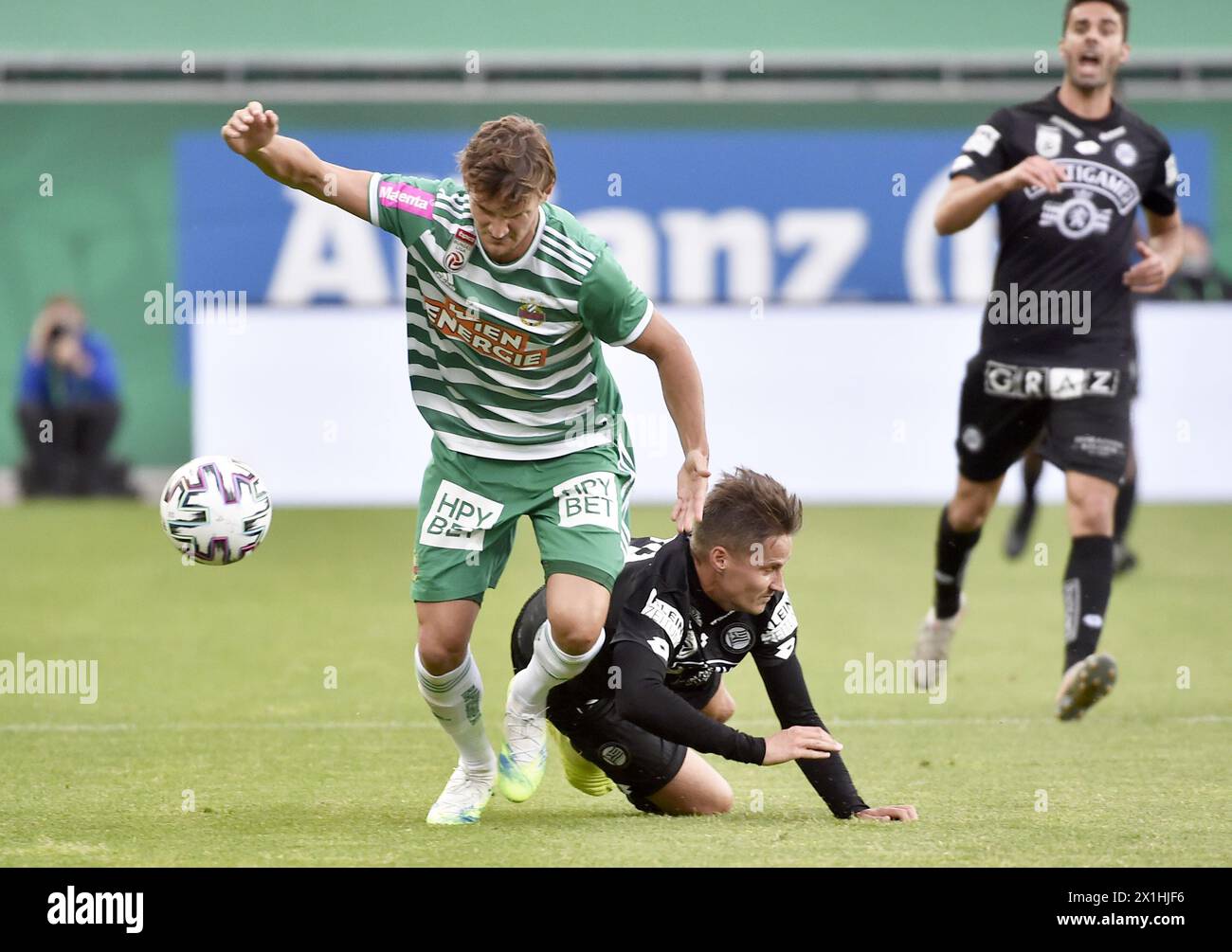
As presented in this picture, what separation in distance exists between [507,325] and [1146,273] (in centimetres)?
300

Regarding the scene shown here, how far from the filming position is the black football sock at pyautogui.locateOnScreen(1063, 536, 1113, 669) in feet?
22.8

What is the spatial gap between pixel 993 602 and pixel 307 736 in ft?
16.7

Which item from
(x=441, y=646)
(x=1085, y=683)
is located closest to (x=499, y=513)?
(x=441, y=646)

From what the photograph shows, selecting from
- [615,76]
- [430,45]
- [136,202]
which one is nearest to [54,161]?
[136,202]

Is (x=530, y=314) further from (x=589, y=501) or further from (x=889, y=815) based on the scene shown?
(x=889, y=815)

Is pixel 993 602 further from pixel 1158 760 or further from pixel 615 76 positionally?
pixel 615 76

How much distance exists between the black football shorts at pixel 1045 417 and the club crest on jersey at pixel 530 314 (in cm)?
263

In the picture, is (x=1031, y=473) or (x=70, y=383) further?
(x=70, y=383)

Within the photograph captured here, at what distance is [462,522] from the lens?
5.59m

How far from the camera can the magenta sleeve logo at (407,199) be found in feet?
17.7
